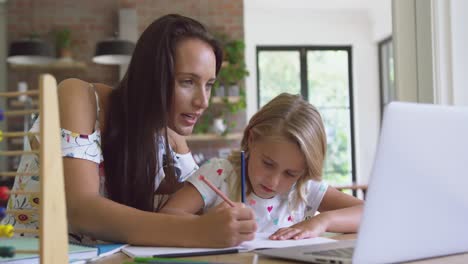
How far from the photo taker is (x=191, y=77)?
147 cm

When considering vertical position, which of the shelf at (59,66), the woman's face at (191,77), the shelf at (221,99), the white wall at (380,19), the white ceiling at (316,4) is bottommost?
the woman's face at (191,77)

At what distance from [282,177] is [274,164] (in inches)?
2.0

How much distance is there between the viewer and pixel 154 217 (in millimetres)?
1129

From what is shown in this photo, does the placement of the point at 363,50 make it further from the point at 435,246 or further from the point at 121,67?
the point at 435,246

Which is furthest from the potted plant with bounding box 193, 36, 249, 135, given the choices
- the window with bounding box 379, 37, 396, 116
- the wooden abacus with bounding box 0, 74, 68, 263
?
the wooden abacus with bounding box 0, 74, 68, 263

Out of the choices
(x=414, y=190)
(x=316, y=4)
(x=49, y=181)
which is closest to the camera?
(x=49, y=181)

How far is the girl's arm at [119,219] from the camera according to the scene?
107cm

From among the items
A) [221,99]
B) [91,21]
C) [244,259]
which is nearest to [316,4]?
[221,99]

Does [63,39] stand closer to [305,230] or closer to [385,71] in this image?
[385,71]

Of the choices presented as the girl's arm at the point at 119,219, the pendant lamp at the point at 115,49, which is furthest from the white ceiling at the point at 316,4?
the girl's arm at the point at 119,219

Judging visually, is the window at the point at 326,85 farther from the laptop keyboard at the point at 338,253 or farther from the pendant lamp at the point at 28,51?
the laptop keyboard at the point at 338,253

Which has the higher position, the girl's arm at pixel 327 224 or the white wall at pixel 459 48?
the white wall at pixel 459 48

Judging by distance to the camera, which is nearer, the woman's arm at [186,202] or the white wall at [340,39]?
the woman's arm at [186,202]

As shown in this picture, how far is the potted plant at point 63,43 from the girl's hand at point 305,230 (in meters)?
5.08
